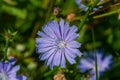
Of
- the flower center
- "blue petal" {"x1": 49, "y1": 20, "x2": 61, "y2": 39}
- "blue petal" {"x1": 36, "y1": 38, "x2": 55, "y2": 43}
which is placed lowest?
the flower center

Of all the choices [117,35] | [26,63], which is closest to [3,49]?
[26,63]

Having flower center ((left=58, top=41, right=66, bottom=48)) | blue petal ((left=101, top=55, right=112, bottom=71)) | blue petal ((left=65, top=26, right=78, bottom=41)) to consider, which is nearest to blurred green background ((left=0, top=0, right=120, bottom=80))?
blue petal ((left=101, top=55, right=112, bottom=71))

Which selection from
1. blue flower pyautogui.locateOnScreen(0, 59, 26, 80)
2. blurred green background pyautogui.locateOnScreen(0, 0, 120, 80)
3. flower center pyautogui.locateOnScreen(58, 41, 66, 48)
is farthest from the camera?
blurred green background pyautogui.locateOnScreen(0, 0, 120, 80)

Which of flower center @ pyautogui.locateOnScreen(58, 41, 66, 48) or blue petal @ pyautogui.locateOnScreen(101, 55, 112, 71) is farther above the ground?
flower center @ pyautogui.locateOnScreen(58, 41, 66, 48)

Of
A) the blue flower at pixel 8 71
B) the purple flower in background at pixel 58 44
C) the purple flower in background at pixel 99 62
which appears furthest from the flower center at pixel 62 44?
the purple flower in background at pixel 99 62

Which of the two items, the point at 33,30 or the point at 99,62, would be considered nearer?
the point at 33,30

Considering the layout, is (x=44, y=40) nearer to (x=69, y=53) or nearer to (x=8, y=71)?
(x=69, y=53)

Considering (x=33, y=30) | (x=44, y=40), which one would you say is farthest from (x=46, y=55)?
(x=33, y=30)

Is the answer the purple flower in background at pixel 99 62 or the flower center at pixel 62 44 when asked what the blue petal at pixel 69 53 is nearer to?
the flower center at pixel 62 44

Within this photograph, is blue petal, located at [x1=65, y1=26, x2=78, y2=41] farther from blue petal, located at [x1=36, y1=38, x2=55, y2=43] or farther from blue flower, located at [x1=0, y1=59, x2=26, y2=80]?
blue flower, located at [x1=0, y1=59, x2=26, y2=80]
